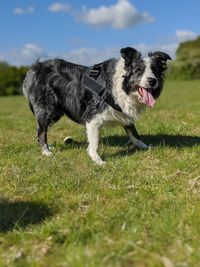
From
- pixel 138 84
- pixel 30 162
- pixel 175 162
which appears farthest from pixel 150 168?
pixel 30 162

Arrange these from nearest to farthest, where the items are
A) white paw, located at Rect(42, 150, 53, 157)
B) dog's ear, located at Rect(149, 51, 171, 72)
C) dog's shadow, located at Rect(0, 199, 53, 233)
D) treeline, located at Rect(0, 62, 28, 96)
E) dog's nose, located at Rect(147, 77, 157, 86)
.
Result: dog's shadow, located at Rect(0, 199, 53, 233) → dog's nose, located at Rect(147, 77, 157, 86) → dog's ear, located at Rect(149, 51, 171, 72) → white paw, located at Rect(42, 150, 53, 157) → treeline, located at Rect(0, 62, 28, 96)

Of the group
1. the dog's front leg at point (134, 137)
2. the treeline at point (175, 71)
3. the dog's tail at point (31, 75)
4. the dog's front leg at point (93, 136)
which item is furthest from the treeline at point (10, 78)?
the dog's front leg at point (93, 136)

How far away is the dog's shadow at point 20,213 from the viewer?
160 inches

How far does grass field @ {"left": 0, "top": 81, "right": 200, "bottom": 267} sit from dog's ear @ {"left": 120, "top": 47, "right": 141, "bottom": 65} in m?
1.41

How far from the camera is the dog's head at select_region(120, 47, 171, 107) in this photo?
20.5 feet

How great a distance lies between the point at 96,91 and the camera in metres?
6.70

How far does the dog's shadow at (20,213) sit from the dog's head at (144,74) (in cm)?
253

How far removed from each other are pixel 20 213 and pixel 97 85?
291 centimetres

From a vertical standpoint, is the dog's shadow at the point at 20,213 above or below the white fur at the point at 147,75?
below

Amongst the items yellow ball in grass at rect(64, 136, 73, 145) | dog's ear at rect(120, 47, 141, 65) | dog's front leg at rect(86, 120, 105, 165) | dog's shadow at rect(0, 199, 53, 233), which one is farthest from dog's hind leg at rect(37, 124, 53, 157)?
dog's shadow at rect(0, 199, 53, 233)

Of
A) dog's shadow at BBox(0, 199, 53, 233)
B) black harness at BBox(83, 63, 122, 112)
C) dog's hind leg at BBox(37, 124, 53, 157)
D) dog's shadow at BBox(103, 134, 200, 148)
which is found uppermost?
black harness at BBox(83, 63, 122, 112)

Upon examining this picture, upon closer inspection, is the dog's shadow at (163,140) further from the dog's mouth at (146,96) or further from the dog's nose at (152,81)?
the dog's nose at (152,81)

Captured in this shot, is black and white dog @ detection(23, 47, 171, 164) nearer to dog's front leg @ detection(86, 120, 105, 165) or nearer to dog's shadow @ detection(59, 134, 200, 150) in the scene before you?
dog's front leg @ detection(86, 120, 105, 165)

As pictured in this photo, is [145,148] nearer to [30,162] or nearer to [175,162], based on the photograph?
[175,162]
